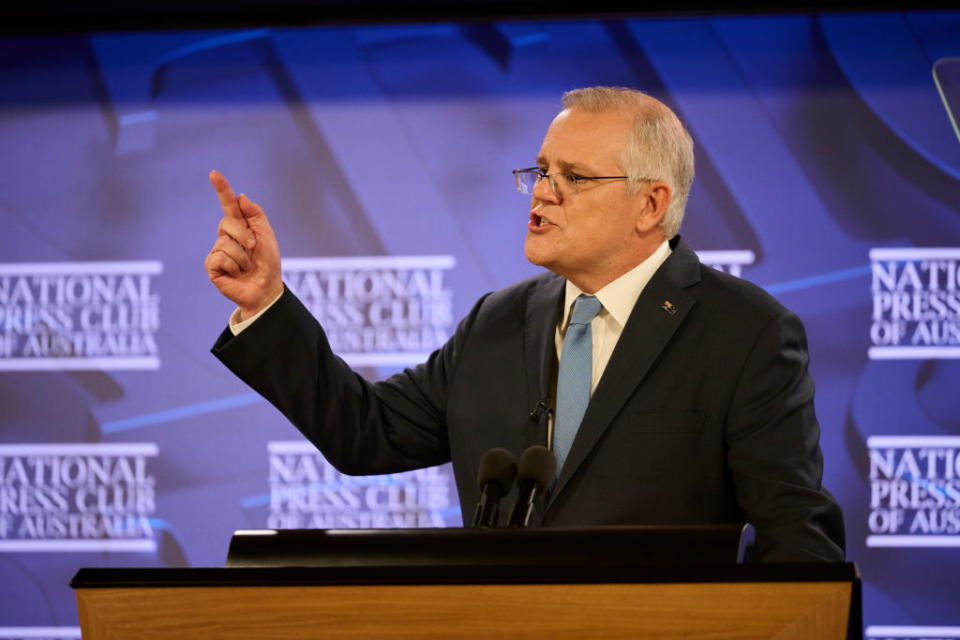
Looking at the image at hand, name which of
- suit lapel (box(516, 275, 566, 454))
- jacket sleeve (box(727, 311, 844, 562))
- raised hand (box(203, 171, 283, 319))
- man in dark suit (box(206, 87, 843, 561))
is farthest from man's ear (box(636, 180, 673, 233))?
raised hand (box(203, 171, 283, 319))

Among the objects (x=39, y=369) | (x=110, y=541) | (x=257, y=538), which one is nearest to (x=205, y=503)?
(x=110, y=541)

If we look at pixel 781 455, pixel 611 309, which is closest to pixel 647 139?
pixel 611 309

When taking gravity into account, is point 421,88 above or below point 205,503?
above

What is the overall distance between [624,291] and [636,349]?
171 millimetres

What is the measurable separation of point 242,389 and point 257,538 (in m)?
2.41

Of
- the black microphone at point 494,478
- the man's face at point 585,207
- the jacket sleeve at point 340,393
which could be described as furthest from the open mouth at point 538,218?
the black microphone at point 494,478

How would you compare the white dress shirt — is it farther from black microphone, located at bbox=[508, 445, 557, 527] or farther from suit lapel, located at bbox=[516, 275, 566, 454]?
black microphone, located at bbox=[508, 445, 557, 527]

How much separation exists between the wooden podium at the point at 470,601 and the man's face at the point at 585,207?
987mm

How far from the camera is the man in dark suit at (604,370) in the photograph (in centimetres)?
185

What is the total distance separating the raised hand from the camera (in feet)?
6.01

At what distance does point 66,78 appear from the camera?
3719mm

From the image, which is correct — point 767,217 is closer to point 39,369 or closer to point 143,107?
point 143,107

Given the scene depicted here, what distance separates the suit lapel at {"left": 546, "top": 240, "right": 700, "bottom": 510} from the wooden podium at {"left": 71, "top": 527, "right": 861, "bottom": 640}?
751 mm

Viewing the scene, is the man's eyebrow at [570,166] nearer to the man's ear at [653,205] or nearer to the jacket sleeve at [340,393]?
the man's ear at [653,205]
